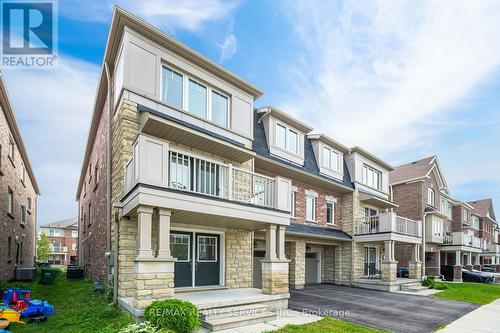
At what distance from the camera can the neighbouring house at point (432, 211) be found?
87.5 feet

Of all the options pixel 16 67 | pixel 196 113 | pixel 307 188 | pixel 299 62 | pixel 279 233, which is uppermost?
pixel 299 62

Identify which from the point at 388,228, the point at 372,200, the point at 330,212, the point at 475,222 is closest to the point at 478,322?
the point at 388,228

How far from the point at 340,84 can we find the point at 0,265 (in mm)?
18499

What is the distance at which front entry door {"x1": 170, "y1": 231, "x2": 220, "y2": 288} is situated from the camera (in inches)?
418

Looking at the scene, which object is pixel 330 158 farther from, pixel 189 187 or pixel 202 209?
pixel 202 209

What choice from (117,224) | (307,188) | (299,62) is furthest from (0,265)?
(299,62)

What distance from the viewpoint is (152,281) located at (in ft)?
25.3

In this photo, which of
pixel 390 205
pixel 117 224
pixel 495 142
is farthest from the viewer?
pixel 495 142

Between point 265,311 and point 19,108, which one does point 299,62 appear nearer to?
point 265,311

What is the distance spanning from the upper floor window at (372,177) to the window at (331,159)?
275cm

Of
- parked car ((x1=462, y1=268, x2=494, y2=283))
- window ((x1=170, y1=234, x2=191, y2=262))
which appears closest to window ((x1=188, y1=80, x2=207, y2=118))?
window ((x1=170, y1=234, x2=191, y2=262))

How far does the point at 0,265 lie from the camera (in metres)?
14.5

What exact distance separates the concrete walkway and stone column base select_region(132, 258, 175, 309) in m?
7.68

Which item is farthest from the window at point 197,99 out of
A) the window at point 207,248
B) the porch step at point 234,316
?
the porch step at point 234,316
